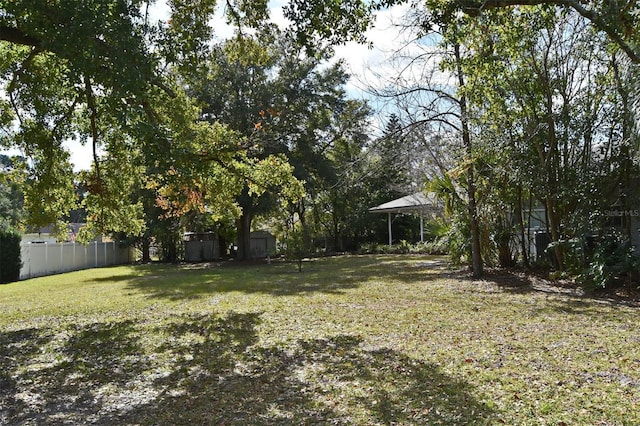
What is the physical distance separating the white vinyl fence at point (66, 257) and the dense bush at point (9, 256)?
71 cm

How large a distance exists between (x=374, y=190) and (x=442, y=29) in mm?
23940

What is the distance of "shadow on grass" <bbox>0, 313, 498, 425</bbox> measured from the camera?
432cm

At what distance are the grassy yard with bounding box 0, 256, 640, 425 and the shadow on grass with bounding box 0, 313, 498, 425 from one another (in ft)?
0.08

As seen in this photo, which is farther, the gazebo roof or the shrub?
the gazebo roof

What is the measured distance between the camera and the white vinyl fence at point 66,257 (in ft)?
66.2

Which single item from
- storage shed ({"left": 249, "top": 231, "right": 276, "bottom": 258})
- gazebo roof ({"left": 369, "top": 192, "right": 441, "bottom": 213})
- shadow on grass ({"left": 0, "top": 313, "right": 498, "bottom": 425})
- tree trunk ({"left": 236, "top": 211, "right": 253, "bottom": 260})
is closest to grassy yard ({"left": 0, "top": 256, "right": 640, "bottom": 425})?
shadow on grass ({"left": 0, "top": 313, "right": 498, "bottom": 425})

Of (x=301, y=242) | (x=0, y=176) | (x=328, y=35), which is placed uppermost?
(x=328, y=35)

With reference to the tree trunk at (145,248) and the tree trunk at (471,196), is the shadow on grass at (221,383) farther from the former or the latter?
the tree trunk at (145,248)

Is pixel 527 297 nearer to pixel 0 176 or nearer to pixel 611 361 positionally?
pixel 611 361

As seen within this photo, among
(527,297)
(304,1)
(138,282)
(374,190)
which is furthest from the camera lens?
(374,190)

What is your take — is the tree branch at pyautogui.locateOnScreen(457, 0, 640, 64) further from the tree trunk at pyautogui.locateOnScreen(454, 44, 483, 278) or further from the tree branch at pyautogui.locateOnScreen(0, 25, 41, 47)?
the tree trunk at pyautogui.locateOnScreen(454, 44, 483, 278)

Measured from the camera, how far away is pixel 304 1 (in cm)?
689

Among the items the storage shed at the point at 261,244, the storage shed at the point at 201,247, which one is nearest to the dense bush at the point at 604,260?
the storage shed at the point at 201,247

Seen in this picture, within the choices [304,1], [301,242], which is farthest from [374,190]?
[304,1]
